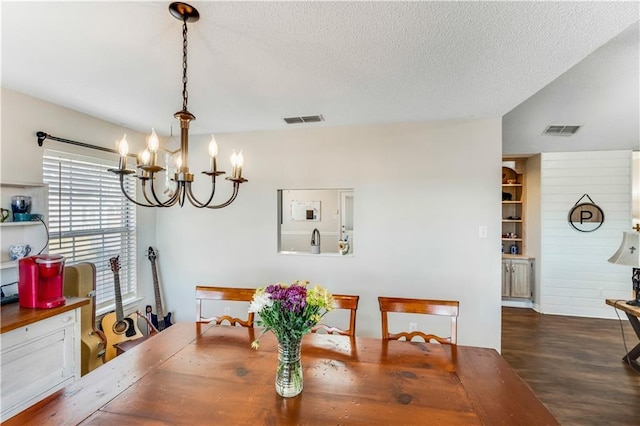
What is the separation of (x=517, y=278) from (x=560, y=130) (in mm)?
2256

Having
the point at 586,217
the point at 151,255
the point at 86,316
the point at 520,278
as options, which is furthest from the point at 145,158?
the point at 586,217

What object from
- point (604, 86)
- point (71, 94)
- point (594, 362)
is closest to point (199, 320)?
point (71, 94)

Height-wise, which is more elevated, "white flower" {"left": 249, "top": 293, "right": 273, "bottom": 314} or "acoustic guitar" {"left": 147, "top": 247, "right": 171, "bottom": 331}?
"white flower" {"left": 249, "top": 293, "right": 273, "bottom": 314}

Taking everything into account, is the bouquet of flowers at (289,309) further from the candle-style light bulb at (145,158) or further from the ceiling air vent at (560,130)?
the ceiling air vent at (560,130)

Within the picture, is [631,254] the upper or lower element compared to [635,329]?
upper

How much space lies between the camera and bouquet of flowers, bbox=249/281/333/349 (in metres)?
1.17

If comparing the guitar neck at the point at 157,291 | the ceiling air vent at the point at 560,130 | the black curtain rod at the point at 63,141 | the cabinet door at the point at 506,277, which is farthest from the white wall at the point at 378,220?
the cabinet door at the point at 506,277

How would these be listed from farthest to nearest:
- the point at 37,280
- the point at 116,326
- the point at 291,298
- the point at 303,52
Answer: the point at 116,326, the point at 37,280, the point at 303,52, the point at 291,298

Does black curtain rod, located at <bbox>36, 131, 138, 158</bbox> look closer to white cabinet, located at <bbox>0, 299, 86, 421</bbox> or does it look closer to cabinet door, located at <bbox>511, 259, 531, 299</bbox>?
white cabinet, located at <bbox>0, 299, 86, 421</bbox>

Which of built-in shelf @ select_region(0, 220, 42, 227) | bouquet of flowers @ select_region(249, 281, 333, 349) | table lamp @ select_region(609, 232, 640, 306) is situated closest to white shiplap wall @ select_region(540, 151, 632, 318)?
table lamp @ select_region(609, 232, 640, 306)

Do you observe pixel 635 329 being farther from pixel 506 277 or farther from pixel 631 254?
pixel 506 277

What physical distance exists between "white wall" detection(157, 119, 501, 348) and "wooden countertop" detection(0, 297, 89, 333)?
1.47 m

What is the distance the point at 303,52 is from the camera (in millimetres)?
1722

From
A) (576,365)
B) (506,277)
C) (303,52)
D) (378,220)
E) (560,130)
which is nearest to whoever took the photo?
(303,52)
